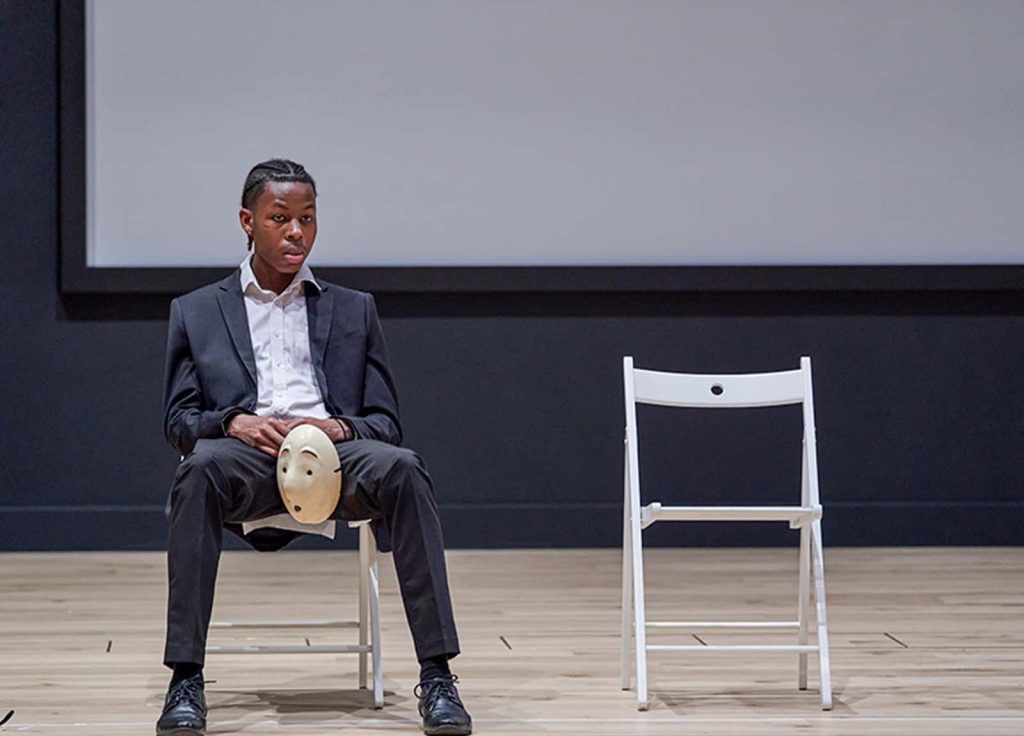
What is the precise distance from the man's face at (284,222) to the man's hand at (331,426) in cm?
34

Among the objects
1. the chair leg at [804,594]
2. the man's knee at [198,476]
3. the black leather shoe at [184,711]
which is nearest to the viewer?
the black leather shoe at [184,711]

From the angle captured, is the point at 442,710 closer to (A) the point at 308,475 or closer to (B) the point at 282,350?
(A) the point at 308,475

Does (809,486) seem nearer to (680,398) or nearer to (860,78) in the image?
(680,398)

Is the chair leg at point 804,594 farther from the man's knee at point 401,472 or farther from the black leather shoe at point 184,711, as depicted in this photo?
the black leather shoe at point 184,711

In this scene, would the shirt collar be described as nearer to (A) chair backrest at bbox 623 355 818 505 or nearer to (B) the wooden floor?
(A) chair backrest at bbox 623 355 818 505

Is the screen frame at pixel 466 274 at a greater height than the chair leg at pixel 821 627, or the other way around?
the screen frame at pixel 466 274

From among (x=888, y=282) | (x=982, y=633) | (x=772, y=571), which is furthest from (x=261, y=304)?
(x=888, y=282)

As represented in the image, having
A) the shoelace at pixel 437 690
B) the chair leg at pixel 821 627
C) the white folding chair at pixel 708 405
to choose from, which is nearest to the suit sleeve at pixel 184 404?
the shoelace at pixel 437 690

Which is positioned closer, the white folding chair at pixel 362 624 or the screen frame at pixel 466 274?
the white folding chair at pixel 362 624

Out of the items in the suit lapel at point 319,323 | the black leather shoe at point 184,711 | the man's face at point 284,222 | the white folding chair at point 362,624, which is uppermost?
the man's face at point 284,222

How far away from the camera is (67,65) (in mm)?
5688

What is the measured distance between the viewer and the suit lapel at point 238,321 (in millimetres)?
3359

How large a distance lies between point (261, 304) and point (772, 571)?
2.44 meters

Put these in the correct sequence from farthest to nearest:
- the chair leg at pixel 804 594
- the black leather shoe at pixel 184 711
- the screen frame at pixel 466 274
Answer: the screen frame at pixel 466 274
the chair leg at pixel 804 594
the black leather shoe at pixel 184 711
